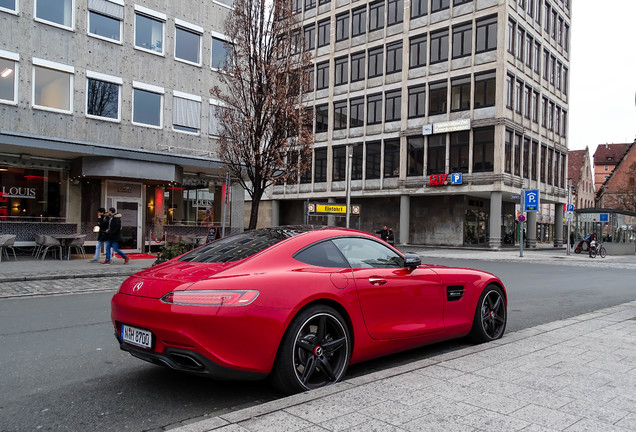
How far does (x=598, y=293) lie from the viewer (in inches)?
471

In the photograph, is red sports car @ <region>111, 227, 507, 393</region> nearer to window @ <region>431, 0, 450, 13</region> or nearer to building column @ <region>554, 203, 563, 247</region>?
window @ <region>431, 0, 450, 13</region>

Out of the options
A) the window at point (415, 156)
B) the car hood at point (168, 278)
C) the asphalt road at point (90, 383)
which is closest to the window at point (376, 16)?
the window at point (415, 156)

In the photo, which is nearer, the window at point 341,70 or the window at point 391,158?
the window at point 391,158

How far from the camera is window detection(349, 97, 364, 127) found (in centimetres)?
4303

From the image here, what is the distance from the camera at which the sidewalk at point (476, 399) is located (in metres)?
3.06

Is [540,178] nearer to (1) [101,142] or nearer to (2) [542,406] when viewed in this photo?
(1) [101,142]

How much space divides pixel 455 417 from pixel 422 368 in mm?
1104

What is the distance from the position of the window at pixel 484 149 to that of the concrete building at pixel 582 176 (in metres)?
56.7

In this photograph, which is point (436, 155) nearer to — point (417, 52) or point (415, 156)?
point (415, 156)

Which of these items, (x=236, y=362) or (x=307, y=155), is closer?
(x=236, y=362)

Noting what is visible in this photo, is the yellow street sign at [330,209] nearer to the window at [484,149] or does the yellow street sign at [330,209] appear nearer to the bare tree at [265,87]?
the window at [484,149]

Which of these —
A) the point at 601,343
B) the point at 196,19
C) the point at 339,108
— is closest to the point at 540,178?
the point at 339,108

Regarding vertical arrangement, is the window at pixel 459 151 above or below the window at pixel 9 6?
below

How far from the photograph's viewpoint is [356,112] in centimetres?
4344
